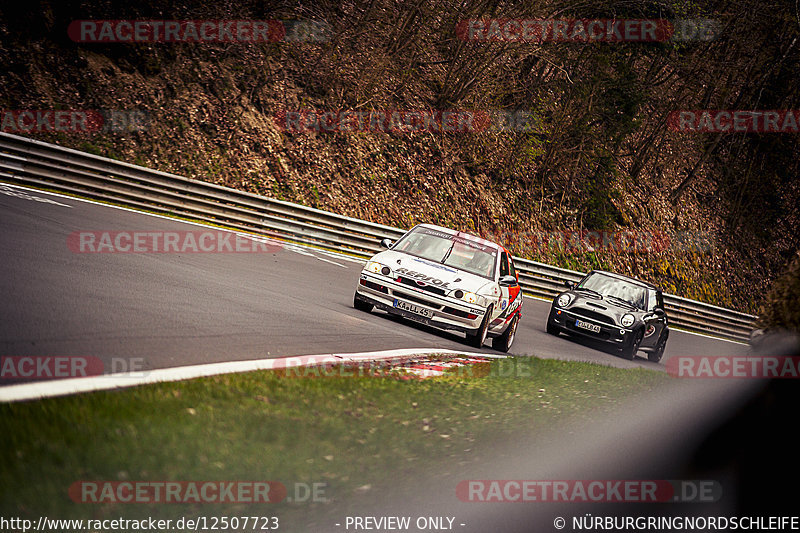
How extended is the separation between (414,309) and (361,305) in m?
1.06

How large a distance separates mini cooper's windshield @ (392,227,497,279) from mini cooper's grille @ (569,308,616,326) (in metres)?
3.71

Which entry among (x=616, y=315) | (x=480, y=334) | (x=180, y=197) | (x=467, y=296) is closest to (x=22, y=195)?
(x=180, y=197)

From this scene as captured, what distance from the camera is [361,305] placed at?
A: 12.2 meters

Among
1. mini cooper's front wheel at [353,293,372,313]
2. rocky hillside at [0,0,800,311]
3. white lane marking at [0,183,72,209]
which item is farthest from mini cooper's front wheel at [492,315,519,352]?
rocky hillside at [0,0,800,311]

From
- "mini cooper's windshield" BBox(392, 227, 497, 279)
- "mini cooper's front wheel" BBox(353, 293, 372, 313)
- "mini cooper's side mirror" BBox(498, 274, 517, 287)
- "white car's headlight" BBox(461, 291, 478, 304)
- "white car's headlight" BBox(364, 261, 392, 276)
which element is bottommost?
"mini cooper's front wheel" BBox(353, 293, 372, 313)

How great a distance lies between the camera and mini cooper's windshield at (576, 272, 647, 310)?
1625cm

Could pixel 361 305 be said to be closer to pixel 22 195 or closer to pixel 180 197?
pixel 22 195

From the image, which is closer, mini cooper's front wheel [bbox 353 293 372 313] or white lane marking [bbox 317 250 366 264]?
mini cooper's front wheel [bbox 353 293 372 313]

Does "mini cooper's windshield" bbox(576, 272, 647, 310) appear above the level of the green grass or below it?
above

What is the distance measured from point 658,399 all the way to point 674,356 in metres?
9.73

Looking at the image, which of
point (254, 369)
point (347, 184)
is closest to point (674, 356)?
point (347, 184)

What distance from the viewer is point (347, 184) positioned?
24.5 metres

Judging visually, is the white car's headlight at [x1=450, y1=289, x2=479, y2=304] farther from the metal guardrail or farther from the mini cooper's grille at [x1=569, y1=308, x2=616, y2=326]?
the metal guardrail

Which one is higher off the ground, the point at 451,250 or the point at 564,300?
the point at 451,250
